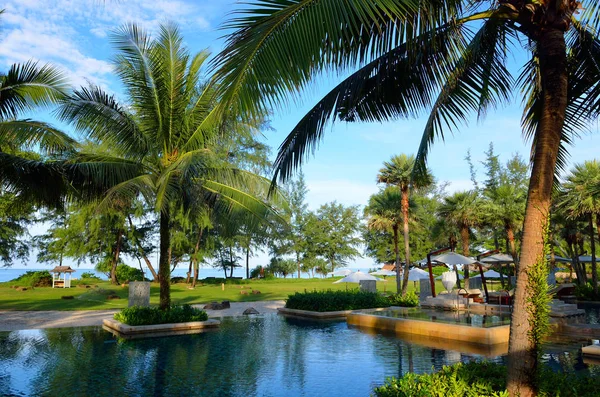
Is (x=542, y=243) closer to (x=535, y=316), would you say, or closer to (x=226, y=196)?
(x=535, y=316)

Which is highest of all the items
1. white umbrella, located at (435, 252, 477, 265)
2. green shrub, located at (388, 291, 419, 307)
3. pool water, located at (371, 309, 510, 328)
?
white umbrella, located at (435, 252, 477, 265)

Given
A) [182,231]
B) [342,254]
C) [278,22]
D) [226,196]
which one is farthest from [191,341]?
[342,254]

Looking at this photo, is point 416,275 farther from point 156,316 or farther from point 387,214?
point 156,316

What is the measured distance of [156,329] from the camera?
15.1m

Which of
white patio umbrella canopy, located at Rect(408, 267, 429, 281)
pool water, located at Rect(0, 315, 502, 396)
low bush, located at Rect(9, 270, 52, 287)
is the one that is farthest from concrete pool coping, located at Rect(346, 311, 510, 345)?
low bush, located at Rect(9, 270, 52, 287)

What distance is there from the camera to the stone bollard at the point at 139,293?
18.1 m

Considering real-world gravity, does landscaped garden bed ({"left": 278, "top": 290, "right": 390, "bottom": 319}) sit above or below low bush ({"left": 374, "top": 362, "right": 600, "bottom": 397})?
below

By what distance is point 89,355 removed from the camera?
1162cm

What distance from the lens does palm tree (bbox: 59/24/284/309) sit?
13.4 metres

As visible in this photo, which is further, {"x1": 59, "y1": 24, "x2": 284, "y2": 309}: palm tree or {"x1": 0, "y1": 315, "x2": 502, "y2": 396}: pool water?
{"x1": 59, "y1": 24, "x2": 284, "y2": 309}: palm tree

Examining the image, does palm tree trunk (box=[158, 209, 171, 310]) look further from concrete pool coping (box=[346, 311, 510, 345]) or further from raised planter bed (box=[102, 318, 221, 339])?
concrete pool coping (box=[346, 311, 510, 345])

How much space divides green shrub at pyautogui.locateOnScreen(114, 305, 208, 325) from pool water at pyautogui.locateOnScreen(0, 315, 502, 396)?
99 centimetres

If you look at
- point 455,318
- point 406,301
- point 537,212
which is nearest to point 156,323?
point 455,318

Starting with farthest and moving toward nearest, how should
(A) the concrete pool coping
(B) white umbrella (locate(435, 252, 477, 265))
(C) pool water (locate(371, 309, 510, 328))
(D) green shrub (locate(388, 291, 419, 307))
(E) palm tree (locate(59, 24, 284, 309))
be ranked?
(B) white umbrella (locate(435, 252, 477, 265)) → (D) green shrub (locate(388, 291, 419, 307)) → (C) pool water (locate(371, 309, 510, 328)) → (E) palm tree (locate(59, 24, 284, 309)) → (A) the concrete pool coping
